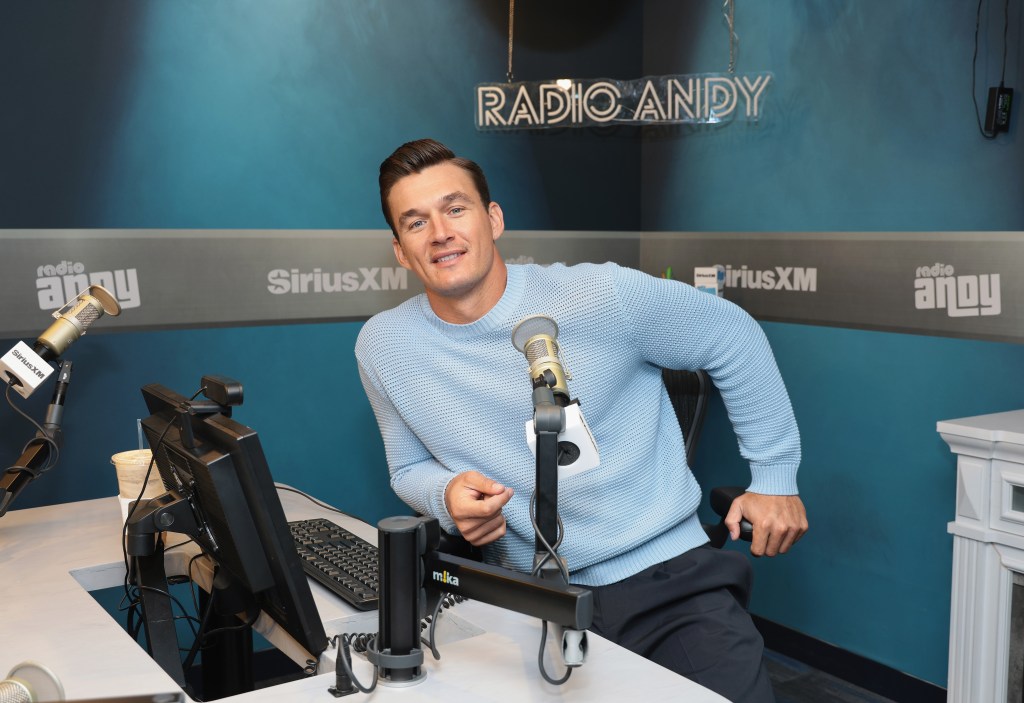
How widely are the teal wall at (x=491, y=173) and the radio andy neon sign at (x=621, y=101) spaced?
6cm

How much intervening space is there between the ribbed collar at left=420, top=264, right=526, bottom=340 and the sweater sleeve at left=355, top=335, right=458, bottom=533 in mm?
184

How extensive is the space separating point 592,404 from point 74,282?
5.72ft

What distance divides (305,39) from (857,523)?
2415 millimetres

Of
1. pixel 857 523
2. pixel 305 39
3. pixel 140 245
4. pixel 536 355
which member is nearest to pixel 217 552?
pixel 536 355

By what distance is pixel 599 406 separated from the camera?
6.75 feet

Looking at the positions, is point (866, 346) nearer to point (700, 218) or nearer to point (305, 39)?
point (700, 218)

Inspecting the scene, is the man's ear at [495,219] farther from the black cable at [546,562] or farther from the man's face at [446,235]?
the black cable at [546,562]

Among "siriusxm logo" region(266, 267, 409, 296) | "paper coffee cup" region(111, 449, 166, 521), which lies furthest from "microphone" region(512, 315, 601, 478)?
"siriusxm logo" region(266, 267, 409, 296)

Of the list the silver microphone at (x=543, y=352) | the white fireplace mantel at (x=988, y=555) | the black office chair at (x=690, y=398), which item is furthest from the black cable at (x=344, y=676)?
the white fireplace mantel at (x=988, y=555)

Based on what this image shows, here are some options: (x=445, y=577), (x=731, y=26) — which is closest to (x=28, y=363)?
(x=445, y=577)

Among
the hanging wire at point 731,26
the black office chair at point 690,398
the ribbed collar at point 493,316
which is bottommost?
the black office chair at point 690,398

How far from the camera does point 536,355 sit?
1327mm

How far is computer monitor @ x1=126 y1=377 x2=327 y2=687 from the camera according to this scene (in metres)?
1.40

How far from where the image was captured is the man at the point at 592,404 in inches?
77.9
